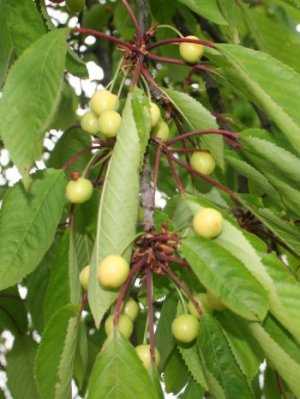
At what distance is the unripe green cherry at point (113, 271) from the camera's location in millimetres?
1102

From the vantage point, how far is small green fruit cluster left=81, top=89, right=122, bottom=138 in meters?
1.28

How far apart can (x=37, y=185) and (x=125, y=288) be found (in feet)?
1.08

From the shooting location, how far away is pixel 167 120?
159 cm

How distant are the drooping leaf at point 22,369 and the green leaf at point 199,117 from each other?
115 cm

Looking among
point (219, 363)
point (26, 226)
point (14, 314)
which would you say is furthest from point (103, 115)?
point (14, 314)

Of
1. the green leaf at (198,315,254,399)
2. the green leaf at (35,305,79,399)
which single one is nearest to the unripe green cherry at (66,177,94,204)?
the green leaf at (35,305,79,399)

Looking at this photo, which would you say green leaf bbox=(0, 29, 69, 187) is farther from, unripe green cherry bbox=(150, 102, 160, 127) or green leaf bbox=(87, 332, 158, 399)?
green leaf bbox=(87, 332, 158, 399)

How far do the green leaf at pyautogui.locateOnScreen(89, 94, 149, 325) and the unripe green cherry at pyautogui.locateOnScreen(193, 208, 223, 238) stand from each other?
0.34 feet

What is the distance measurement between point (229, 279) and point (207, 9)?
0.73m

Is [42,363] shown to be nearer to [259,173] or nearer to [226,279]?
[226,279]

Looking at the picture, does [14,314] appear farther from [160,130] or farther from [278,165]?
[278,165]

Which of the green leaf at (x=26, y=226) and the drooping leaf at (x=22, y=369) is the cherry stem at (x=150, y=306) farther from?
the drooping leaf at (x=22, y=369)

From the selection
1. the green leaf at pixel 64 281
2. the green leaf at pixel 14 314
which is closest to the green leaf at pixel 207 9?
the green leaf at pixel 64 281

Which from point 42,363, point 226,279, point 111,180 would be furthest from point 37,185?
point 226,279
